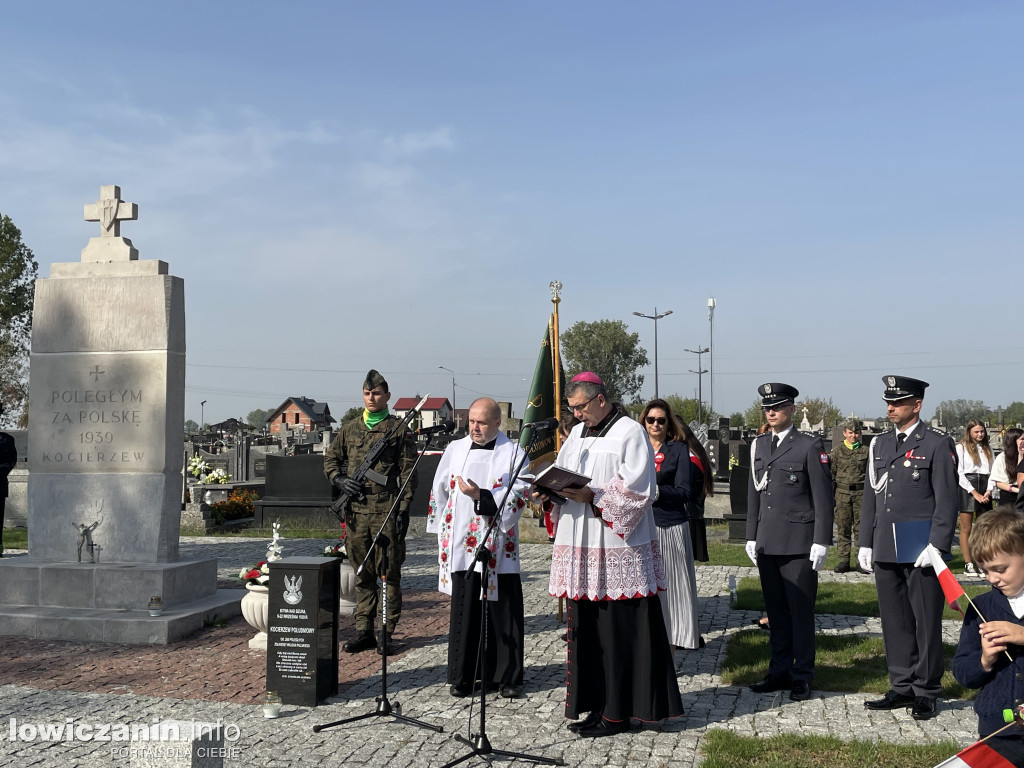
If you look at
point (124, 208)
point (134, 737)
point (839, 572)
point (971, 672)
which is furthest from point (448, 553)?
point (839, 572)

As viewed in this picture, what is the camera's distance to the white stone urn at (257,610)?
25.0 ft

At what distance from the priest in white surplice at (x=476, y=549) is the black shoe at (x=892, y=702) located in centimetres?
235

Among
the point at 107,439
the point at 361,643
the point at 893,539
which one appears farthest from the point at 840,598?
the point at 107,439

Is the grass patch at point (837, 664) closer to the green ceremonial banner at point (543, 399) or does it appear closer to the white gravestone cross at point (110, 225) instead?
the green ceremonial banner at point (543, 399)

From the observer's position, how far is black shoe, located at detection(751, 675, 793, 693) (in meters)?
6.38

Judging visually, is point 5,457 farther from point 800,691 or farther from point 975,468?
point 975,468

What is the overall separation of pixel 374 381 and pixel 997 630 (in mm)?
5600

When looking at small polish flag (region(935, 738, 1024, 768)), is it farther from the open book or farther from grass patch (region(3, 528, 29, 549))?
grass patch (region(3, 528, 29, 549))

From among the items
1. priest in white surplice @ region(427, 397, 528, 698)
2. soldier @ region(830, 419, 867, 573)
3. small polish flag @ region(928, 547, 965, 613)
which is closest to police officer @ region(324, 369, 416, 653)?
priest in white surplice @ region(427, 397, 528, 698)

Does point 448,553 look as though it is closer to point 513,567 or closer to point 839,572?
point 513,567

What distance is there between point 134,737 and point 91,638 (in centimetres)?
320

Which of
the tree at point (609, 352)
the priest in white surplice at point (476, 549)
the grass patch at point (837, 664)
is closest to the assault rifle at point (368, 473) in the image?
the priest in white surplice at point (476, 549)

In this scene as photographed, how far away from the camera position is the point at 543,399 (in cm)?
1157

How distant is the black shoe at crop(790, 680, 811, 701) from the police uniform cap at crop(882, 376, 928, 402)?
2.02m
